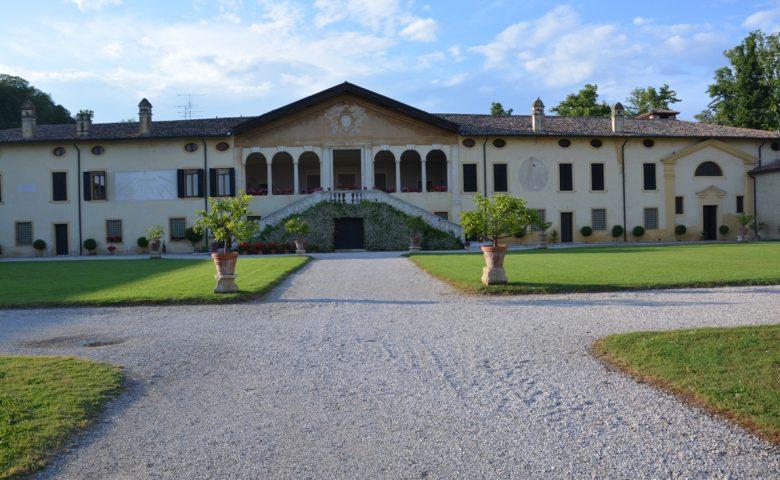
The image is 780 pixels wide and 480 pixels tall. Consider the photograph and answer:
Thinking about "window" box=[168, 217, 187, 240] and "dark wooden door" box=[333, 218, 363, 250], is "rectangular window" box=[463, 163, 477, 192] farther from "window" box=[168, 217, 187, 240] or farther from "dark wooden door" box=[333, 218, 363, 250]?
"window" box=[168, 217, 187, 240]

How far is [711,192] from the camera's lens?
41.3m

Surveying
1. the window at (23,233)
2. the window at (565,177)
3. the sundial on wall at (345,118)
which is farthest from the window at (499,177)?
the window at (23,233)

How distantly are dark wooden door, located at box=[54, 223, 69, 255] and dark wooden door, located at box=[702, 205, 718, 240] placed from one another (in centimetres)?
4106

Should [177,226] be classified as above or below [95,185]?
below

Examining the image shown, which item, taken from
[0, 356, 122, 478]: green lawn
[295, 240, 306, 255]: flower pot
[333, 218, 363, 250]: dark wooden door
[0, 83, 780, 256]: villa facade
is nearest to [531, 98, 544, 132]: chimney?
[0, 83, 780, 256]: villa facade

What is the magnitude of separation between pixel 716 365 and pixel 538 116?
1407 inches

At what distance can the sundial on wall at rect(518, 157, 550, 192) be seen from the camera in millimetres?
40250

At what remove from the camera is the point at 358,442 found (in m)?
4.76

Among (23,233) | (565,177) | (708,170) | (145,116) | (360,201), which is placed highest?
(145,116)

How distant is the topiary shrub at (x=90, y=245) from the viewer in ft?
127

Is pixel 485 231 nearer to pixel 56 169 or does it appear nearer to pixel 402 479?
pixel 402 479

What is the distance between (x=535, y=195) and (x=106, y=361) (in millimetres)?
35363

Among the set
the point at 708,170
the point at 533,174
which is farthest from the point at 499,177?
the point at 708,170

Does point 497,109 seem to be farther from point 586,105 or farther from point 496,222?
point 496,222
